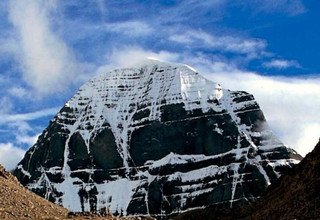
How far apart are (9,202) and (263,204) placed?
19.4 m

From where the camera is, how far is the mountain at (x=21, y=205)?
51406mm

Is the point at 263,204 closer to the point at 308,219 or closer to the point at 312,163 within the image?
the point at 312,163

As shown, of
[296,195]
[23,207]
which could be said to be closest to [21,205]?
[23,207]

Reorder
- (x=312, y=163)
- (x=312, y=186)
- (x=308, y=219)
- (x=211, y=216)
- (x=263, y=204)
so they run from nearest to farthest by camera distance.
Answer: (x=308, y=219)
(x=312, y=186)
(x=312, y=163)
(x=263, y=204)
(x=211, y=216)

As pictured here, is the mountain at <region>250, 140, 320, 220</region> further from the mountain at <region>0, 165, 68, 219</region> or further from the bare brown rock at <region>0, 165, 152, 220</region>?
the mountain at <region>0, 165, 68, 219</region>

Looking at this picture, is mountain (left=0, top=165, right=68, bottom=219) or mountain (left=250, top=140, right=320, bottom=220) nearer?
mountain (left=250, top=140, right=320, bottom=220)

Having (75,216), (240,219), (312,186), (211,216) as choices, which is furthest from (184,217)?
(312,186)

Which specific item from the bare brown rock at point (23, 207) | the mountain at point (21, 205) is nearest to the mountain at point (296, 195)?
the bare brown rock at point (23, 207)

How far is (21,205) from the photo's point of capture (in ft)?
174

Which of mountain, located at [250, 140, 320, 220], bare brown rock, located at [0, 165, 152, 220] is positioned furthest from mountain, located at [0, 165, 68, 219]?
mountain, located at [250, 140, 320, 220]

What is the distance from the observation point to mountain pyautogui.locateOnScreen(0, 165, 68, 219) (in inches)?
2024

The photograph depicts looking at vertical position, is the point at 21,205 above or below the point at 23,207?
above

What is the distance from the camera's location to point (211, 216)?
66188mm

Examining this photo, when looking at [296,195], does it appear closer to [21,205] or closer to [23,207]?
[23,207]
